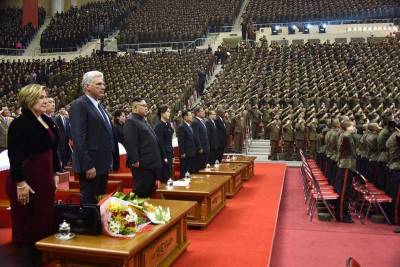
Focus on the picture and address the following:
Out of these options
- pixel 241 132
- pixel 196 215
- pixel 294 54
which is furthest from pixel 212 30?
pixel 196 215

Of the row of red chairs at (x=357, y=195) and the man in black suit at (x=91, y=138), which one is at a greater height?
the man in black suit at (x=91, y=138)

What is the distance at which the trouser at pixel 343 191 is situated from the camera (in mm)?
5512

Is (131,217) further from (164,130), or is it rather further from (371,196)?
(371,196)

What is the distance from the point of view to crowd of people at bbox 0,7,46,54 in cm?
2405

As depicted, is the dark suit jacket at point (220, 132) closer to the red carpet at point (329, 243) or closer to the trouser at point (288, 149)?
the red carpet at point (329, 243)

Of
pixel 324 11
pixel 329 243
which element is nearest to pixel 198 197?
pixel 329 243

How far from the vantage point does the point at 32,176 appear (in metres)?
2.97

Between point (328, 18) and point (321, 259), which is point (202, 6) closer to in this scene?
point (328, 18)

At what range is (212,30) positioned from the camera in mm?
24141

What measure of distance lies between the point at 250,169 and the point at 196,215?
4.08 metres

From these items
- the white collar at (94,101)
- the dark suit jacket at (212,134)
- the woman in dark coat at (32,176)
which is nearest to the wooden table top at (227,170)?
the dark suit jacket at (212,134)

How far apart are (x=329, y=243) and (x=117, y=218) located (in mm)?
2668

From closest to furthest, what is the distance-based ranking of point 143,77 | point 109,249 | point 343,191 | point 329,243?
point 109,249, point 329,243, point 343,191, point 143,77

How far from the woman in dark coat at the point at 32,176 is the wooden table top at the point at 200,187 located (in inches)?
69.9
